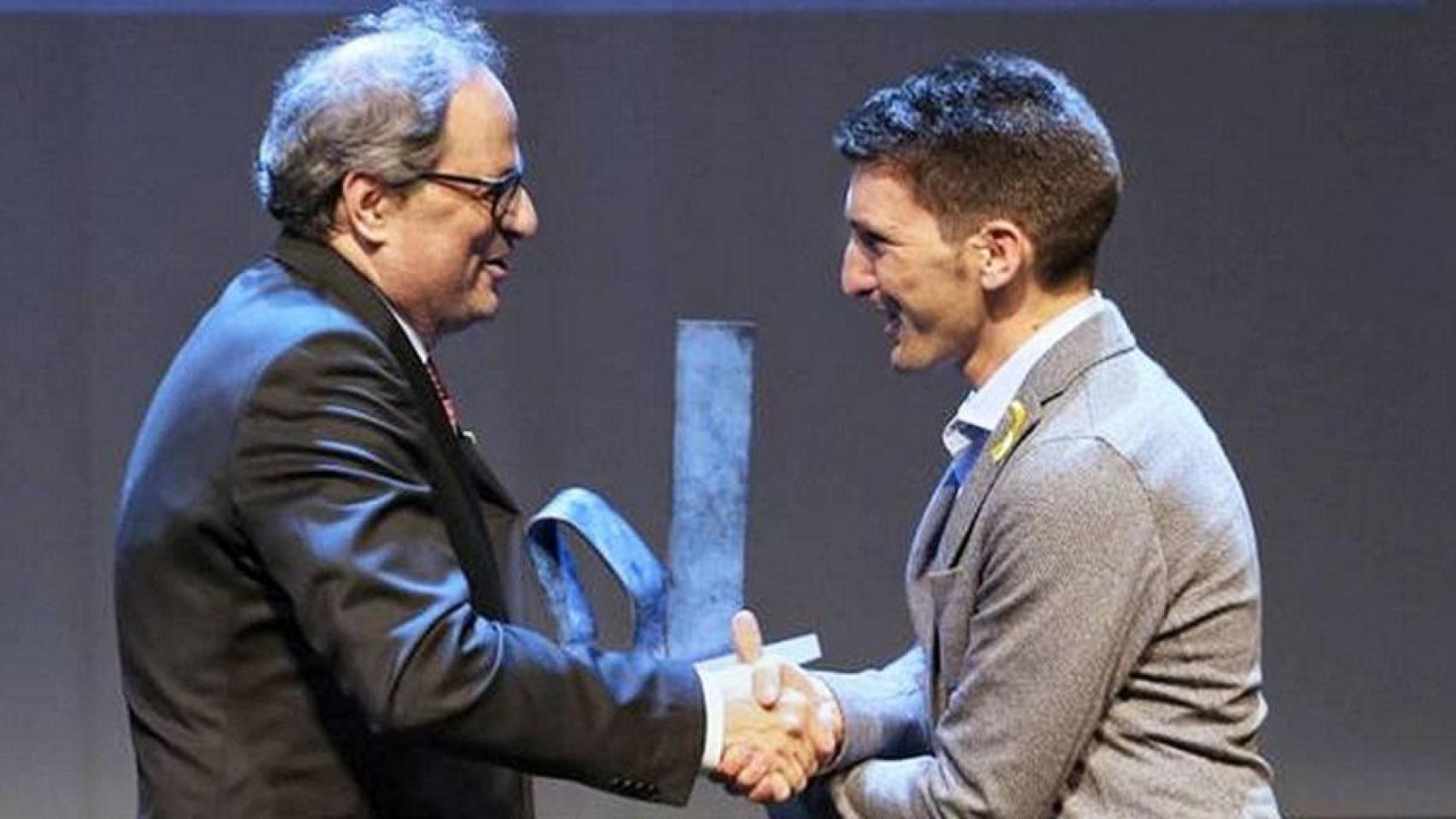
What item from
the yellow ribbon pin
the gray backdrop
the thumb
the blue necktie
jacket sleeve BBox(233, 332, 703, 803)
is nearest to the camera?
jacket sleeve BBox(233, 332, 703, 803)

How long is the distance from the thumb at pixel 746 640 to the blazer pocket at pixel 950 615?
287mm

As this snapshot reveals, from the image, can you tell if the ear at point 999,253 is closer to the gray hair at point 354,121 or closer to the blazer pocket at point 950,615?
the blazer pocket at point 950,615

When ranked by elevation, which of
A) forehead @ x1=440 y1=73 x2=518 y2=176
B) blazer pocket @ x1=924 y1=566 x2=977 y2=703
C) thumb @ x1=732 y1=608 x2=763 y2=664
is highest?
forehead @ x1=440 y1=73 x2=518 y2=176

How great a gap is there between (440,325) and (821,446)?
1.85 m

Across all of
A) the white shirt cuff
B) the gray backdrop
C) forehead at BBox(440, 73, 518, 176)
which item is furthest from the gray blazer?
the gray backdrop

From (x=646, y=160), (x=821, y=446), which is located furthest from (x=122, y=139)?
(x=821, y=446)

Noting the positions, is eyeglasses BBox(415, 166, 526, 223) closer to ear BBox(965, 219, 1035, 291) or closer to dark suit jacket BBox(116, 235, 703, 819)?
dark suit jacket BBox(116, 235, 703, 819)

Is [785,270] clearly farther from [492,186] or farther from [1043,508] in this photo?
[1043,508]

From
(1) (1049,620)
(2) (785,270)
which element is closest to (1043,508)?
(1) (1049,620)

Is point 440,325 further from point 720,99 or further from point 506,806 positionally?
point 720,99

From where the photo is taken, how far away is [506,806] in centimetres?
195

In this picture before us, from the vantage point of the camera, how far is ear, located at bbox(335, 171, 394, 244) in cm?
191

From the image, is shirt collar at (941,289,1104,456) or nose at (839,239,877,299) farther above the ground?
nose at (839,239,877,299)

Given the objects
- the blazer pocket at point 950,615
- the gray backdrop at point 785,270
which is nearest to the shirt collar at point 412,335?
the blazer pocket at point 950,615
